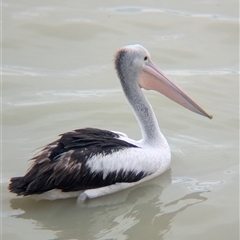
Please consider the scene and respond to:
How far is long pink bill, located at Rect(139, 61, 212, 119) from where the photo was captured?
5.35m

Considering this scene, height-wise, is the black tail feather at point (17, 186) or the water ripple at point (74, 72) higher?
the water ripple at point (74, 72)

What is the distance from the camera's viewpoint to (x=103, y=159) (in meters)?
4.75

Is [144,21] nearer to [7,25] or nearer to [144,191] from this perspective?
[7,25]

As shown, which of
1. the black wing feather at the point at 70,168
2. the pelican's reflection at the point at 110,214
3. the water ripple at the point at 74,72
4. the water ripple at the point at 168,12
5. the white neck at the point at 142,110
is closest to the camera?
the pelican's reflection at the point at 110,214

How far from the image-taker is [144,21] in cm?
853

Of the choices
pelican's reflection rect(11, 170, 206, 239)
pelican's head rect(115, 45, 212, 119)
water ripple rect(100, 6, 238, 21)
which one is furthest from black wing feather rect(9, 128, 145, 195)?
water ripple rect(100, 6, 238, 21)

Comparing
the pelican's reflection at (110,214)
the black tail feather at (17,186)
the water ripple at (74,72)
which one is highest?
the water ripple at (74,72)

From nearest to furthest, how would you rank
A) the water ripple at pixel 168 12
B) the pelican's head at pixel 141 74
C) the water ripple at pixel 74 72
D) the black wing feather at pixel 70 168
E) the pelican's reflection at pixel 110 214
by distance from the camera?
the pelican's reflection at pixel 110 214
the black wing feather at pixel 70 168
the pelican's head at pixel 141 74
the water ripple at pixel 74 72
the water ripple at pixel 168 12

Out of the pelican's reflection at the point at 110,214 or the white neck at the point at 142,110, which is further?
the white neck at the point at 142,110

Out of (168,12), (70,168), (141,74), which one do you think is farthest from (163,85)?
(168,12)

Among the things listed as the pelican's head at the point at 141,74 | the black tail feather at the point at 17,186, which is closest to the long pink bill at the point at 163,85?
the pelican's head at the point at 141,74

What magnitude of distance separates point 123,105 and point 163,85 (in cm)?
105

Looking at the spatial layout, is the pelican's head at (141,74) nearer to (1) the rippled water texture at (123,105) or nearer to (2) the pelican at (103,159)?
(2) the pelican at (103,159)

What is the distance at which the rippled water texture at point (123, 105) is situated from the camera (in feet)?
15.3
